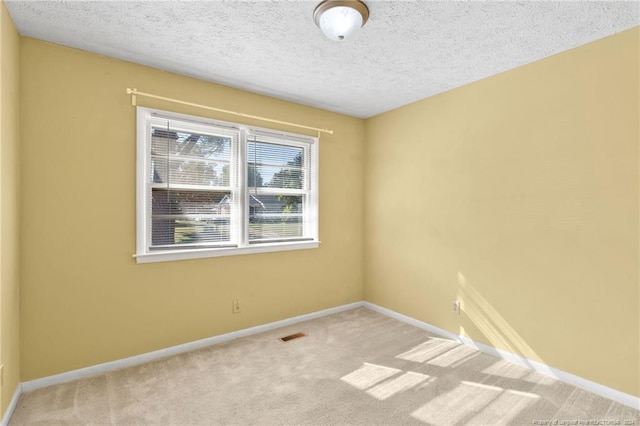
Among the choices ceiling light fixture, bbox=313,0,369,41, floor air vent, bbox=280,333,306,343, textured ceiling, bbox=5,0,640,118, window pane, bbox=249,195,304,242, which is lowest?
floor air vent, bbox=280,333,306,343

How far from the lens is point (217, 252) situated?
3.08m

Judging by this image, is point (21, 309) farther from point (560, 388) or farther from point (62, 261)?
point (560, 388)

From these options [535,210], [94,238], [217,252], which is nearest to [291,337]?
[217,252]

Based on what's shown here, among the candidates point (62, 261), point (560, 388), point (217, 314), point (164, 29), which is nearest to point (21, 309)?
point (62, 261)

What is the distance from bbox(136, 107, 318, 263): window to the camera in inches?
110

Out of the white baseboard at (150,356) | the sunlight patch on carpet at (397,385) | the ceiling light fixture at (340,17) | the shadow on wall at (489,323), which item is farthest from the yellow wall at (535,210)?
the ceiling light fixture at (340,17)

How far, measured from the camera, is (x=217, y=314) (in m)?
3.11

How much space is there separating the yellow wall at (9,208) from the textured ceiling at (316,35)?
0.26 metres

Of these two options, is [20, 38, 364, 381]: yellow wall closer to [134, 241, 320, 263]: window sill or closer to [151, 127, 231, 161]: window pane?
[134, 241, 320, 263]: window sill

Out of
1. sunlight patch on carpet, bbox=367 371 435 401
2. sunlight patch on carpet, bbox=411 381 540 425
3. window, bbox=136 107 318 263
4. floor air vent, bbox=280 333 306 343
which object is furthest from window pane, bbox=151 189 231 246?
sunlight patch on carpet, bbox=411 381 540 425

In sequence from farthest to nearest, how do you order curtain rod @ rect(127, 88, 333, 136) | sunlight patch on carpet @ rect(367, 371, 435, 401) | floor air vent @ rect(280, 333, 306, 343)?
floor air vent @ rect(280, 333, 306, 343) < curtain rod @ rect(127, 88, 333, 136) < sunlight patch on carpet @ rect(367, 371, 435, 401)

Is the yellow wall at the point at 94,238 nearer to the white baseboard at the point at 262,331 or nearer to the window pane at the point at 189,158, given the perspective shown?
the white baseboard at the point at 262,331

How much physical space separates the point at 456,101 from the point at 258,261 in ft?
8.62

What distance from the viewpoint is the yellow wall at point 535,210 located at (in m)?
2.20
